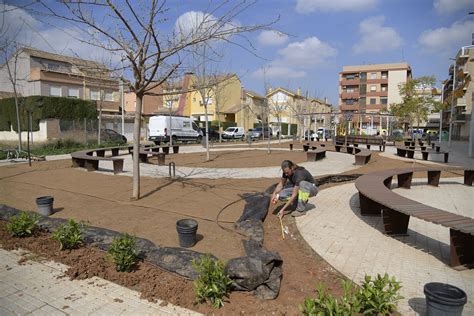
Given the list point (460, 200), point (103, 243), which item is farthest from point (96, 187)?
point (460, 200)

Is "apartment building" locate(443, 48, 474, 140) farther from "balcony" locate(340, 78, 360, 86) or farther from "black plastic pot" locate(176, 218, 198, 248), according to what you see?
"black plastic pot" locate(176, 218, 198, 248)

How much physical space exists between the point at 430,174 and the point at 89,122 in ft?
80.5

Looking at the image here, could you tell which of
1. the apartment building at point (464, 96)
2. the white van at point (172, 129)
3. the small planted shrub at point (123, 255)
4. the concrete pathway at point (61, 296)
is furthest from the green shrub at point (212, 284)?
the apartment building at point (464, 96)

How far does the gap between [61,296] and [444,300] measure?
3338 mm

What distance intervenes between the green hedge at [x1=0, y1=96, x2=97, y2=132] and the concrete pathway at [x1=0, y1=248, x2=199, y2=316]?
83.3 feet

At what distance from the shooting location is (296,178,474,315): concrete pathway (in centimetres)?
374

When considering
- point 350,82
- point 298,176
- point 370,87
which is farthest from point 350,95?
point 298,176

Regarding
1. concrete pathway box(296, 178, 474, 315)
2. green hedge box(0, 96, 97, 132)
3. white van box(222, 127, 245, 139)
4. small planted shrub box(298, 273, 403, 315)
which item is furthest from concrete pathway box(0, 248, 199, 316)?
white van box(222, 127, 245, 139)

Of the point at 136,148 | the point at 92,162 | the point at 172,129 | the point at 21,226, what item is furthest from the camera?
the point at 172,129

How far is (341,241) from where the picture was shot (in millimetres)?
5012

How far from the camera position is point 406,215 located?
517 cm

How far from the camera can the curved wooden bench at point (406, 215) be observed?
4.01 m

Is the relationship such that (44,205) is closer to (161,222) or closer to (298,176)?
(161,222)

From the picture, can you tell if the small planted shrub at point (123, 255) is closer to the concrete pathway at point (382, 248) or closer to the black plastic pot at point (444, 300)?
the concrete pathway at point (382, 248)
